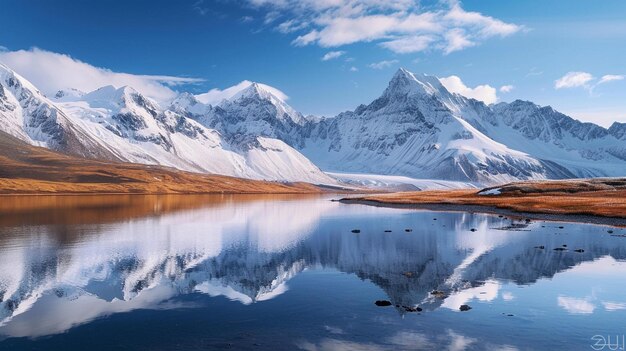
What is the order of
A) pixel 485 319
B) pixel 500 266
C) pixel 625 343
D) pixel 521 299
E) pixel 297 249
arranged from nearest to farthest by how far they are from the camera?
pixel 625 343
pixel 485 319
pixel 521 299
pixel 500 266
pixel 297 249

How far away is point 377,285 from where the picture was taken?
1668 inches

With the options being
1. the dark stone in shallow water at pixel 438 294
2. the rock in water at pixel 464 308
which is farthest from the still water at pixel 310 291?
the rock in water at pixel 464 308

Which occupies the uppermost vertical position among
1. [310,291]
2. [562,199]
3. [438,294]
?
[562,199]

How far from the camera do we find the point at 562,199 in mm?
140000

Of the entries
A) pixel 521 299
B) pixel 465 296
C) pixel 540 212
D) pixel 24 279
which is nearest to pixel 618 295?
pixel 521 299

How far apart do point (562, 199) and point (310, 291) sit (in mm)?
123453

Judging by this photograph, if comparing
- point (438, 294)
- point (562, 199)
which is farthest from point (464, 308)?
point (562, 199)

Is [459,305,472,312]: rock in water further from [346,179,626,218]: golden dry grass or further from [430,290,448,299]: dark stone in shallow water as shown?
[346,179,626,218]: golden dry grass

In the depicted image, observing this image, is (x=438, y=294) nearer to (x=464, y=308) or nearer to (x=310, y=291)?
(x=464, y=308)

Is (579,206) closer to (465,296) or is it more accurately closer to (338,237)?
(338,237)

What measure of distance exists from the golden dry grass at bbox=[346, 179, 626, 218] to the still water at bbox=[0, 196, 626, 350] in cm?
4207

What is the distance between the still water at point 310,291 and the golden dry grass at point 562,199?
42069 millimetres

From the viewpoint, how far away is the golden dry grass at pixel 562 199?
111500mm

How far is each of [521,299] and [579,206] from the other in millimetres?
92904
